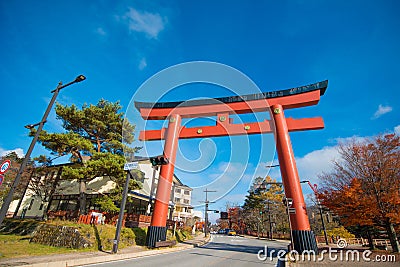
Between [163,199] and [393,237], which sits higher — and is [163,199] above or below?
above

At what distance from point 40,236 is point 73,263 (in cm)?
645

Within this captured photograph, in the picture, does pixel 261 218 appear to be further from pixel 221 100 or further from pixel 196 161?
pixel 196 161

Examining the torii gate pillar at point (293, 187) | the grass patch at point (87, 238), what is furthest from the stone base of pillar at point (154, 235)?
the torii gate pillar at point (293, 187)

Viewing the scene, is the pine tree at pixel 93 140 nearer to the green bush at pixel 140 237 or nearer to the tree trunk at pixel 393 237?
the green bush at pixel 140 237

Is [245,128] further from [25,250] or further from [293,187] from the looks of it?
→ [25,250]

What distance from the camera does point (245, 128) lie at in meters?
13.6

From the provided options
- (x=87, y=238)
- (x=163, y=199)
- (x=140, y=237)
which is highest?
(x=163, y=199)

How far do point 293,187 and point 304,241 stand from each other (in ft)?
8.52

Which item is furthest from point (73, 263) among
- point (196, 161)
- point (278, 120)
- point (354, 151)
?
point (354, 151)

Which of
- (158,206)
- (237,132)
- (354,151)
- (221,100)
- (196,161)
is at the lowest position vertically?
(158,206)

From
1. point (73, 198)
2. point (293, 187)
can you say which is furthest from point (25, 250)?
point (73, 198)

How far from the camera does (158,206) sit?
1198 cm

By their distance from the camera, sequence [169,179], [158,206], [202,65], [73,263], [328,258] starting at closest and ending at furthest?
[73,263] → [202,65] → [328,258] → [158,206] → [169,179]

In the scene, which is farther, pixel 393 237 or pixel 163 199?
pixel 163 199
